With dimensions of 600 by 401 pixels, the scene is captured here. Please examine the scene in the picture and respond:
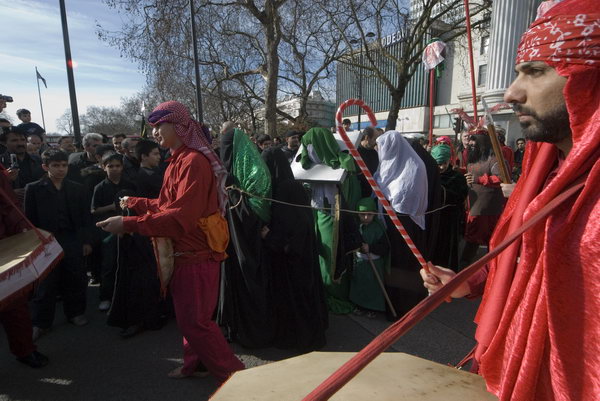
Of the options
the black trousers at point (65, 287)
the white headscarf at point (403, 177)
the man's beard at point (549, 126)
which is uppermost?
the man's beard at point (549, 126)

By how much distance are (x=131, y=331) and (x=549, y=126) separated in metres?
3.73

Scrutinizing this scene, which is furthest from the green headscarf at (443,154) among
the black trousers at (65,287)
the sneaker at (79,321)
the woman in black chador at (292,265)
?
the sneaker at (79,321)

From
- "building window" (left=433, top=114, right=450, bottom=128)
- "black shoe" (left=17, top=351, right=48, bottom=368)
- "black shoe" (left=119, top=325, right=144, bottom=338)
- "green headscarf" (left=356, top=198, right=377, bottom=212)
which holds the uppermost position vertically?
"building window" (left=433, top=114, right=450, bottom=128)

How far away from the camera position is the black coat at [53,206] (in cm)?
359

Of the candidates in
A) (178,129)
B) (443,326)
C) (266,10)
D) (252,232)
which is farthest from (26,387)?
(266,10)

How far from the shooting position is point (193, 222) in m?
2.35

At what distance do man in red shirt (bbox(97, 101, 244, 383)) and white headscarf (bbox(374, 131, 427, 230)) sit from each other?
181cm

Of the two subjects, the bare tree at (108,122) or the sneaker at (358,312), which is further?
the bare tree at (108,122)

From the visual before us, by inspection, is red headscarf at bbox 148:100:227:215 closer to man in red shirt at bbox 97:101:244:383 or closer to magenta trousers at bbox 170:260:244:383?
man in red shirt at bbox 97:101:244:383

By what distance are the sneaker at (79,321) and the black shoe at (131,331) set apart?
0.56 m

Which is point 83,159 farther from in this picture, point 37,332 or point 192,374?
point 192,374

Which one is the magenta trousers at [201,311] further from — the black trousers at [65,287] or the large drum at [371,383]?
the black trousers at [65,287]

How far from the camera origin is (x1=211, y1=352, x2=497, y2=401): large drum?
98cm

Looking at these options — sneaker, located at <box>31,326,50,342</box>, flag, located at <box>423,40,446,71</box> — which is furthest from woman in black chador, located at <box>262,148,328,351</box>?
sneaker, located at <box>31,326,50,342</box>
